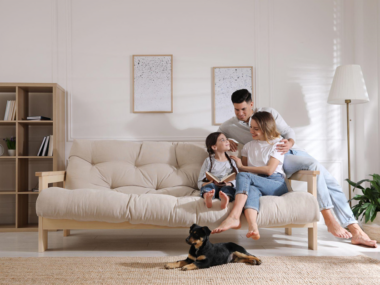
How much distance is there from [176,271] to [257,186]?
82cm

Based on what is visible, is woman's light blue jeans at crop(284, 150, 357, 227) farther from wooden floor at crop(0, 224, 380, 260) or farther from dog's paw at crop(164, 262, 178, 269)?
dog's paw at crop(164, 262, 178, 269)

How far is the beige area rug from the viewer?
63.7 inches

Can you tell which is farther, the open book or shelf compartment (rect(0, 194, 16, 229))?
shelf compartment (rect(0, 194, 16, 229))

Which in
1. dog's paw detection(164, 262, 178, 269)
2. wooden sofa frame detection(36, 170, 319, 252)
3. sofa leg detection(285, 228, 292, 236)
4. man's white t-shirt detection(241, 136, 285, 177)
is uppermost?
man's white t-shirt detection(241, 136, 285, 177)

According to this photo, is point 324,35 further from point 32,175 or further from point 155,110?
point 32,175

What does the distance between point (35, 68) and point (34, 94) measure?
26 cm

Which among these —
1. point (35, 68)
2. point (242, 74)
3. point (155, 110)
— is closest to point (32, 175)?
point (35, 68)

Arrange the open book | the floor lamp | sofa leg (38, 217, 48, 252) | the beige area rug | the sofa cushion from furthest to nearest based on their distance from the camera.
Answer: the floor lamp
the open book
sofa leg (38, 217, 48, 252)
the sofa cushion
the beige area rug

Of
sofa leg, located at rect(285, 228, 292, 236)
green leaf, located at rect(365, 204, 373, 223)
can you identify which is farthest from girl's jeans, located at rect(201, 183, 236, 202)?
green leaf, located at rect(365, 204, 373, 223)

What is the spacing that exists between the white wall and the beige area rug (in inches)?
61.8

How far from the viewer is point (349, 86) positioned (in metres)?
2.98

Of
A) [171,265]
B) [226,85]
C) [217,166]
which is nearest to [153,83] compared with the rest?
[226,85]

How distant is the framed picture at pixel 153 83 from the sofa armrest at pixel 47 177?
3.44 feet

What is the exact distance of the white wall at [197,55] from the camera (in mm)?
3324
